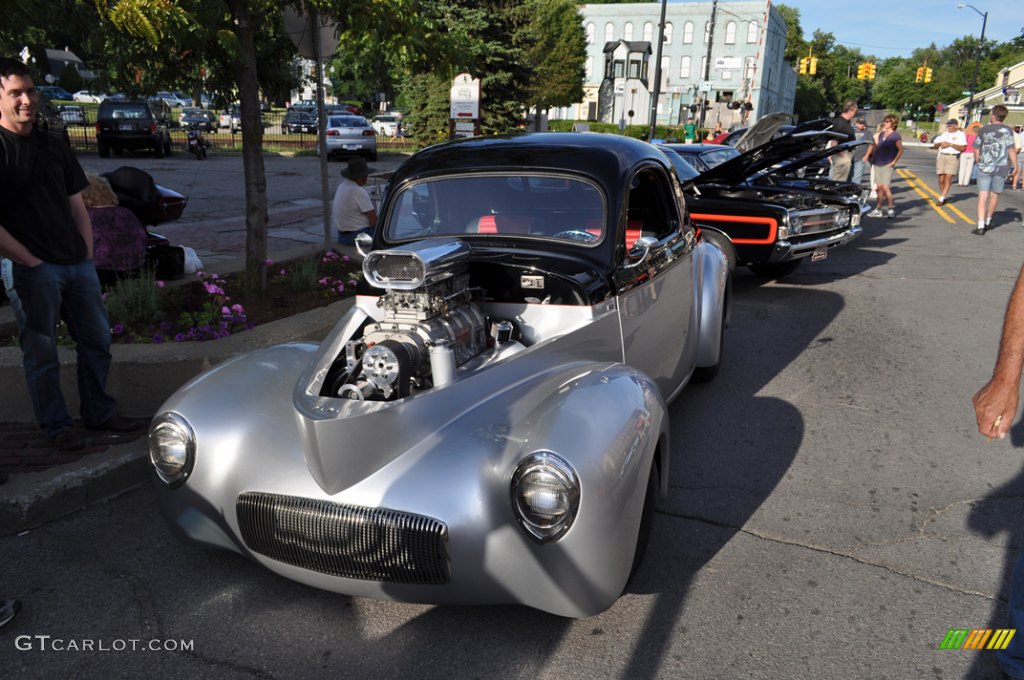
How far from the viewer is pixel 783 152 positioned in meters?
8.00

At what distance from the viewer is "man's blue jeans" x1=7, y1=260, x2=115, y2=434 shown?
389 centimetres

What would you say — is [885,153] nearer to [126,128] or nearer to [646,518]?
[646,518]

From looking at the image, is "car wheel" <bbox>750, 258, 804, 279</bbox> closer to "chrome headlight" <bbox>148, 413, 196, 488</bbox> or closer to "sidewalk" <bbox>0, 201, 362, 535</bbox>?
"sidewalk" <bbox>0, 201, 362, 535</bbox>

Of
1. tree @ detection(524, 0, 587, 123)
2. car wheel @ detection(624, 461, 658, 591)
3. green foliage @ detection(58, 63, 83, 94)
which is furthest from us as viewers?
tree @ detection(524, 0, 587, 123)

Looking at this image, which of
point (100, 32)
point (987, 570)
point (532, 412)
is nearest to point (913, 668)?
point (987, 570)

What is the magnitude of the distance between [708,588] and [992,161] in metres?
12.3

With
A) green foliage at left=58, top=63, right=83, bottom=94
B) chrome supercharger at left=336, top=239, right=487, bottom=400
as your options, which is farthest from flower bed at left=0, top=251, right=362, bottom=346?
green foliage at left=58, top=63, right=83, bottom=94

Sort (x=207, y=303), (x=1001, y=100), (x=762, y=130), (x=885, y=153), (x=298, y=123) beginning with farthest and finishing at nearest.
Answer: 1. (x=1001, y=100)
2. (x=298, y=123)
3. (x=885, y=153)
4. (x=762, y=130)
5. (x=207, y=303)

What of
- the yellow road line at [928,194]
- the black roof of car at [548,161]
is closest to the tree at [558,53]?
the yellow road line at [928,194]

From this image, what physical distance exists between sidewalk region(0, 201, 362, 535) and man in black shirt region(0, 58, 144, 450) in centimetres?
19

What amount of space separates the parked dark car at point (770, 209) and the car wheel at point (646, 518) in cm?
525

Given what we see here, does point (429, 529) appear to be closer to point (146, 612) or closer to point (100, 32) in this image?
point (146, 612)

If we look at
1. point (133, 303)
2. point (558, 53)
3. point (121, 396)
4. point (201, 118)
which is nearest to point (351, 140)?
point (201, 118)

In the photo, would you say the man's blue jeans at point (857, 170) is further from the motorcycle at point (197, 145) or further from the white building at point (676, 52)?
the white building at point (676, 52)
